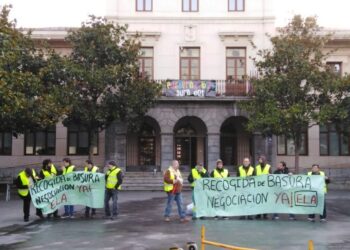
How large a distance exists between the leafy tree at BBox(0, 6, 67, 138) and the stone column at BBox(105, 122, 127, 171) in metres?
5.19

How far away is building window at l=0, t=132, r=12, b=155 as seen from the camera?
1268 inches

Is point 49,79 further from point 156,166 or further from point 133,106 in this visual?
point 156,166

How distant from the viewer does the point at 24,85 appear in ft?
69.8

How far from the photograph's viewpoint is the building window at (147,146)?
32.2m

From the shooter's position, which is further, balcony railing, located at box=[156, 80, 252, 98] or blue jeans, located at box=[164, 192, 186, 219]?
balcony railing, located at box=[156, 80, 252, 98]

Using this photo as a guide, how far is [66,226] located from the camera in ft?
45.2

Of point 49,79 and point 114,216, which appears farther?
point 49,79

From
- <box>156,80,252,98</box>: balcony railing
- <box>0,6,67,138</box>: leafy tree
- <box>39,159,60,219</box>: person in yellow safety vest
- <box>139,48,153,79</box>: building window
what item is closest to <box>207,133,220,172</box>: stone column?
<box>156,80,252,98</box>: balcony railing

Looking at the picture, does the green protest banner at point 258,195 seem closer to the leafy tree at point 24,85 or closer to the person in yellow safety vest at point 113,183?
the person in yellow safety vest at point 113,183

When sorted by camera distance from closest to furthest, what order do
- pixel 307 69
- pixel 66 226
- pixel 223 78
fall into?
1. pixel 66 226
2. pixel 307 69
3. pixel 223 78

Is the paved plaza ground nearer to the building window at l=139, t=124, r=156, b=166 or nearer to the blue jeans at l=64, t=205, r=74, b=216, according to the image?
the blue jeans at l=64, t=205, r=74, b=216

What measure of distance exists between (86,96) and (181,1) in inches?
377

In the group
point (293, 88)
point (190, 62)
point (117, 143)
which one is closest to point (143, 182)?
point (117, 143)

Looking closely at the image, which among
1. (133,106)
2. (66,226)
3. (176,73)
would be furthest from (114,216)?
(176,73)
